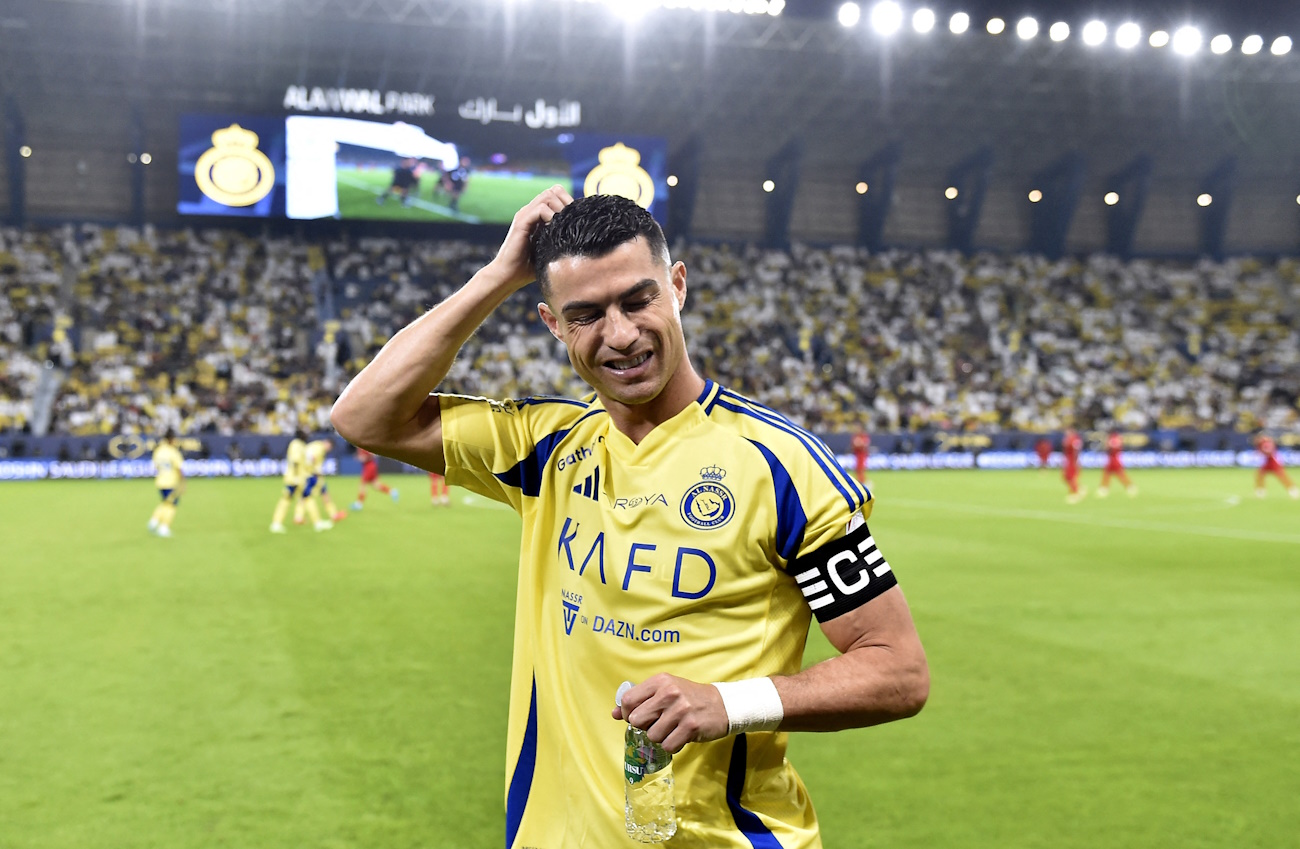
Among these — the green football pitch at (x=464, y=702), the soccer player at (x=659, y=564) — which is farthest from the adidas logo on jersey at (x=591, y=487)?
the green football pitch at (x=464, y=702)

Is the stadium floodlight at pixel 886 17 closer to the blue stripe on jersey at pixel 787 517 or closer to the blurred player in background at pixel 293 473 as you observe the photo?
the blurred player in background at pixel 293 473

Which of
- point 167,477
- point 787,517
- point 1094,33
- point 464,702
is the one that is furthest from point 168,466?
point 1094,33

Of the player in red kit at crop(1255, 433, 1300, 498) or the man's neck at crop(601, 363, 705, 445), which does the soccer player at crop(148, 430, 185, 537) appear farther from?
the player in red kit at crop(1255, 433, 1300, 498)

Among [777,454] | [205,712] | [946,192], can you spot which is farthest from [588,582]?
[946,192]

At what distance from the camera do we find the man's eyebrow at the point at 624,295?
240 centimetres

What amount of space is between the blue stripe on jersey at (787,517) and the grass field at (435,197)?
34769mm

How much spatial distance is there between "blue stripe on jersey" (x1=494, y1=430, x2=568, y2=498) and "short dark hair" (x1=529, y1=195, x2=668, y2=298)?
429mm

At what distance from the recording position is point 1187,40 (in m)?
35.9

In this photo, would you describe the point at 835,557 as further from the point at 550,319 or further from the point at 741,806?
the point at 550,319

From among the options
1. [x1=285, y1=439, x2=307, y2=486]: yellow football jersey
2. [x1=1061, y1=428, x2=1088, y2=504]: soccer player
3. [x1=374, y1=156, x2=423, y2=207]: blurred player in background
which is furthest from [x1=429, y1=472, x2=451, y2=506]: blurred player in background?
[x1=374, y1=156, x2=423, y2=207]: blurred player in background

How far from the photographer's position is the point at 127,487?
2791 centimetres

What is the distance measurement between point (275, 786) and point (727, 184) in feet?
139

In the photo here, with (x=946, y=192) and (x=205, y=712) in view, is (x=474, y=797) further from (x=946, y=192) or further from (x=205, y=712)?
(x=946, y=192)

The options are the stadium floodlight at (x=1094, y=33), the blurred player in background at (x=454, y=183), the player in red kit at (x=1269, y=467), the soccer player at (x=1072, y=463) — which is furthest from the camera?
the blurred player in background at (x=454, y=183)
